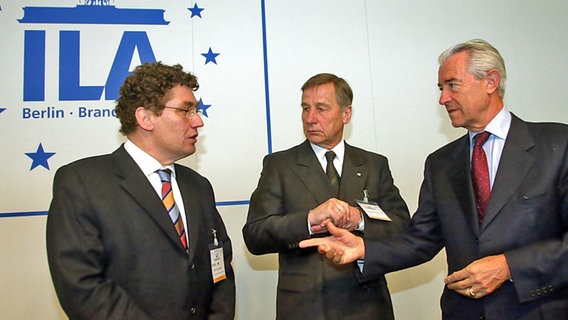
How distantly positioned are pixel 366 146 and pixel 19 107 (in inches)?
102

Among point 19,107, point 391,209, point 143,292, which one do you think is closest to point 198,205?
point 143,292

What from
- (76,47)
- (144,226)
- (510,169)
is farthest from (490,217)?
(76,47)

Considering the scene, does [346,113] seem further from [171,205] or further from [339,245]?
[171,205]

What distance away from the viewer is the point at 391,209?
8.26 ft

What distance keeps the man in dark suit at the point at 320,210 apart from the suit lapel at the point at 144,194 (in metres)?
0.56

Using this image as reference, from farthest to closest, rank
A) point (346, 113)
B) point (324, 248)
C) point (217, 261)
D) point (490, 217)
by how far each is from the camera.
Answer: point (346, 113), point (217, 261), point (324, 248), point (490, 217)

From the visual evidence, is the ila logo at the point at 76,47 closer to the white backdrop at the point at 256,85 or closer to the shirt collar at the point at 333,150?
the white backdrop at the point at 256,85

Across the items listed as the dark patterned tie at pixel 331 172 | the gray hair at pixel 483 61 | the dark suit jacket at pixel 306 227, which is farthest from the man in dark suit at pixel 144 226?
the gray hair at pixel 483 61

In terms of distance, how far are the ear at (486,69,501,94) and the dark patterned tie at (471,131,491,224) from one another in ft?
0.73

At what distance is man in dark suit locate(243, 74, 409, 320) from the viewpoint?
89.4 inches

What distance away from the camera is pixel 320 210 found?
2207mm

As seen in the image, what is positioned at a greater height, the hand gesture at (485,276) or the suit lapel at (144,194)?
the suit lapel at (144,194)

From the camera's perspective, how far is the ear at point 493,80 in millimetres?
2143

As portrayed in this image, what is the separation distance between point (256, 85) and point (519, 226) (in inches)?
90.5
